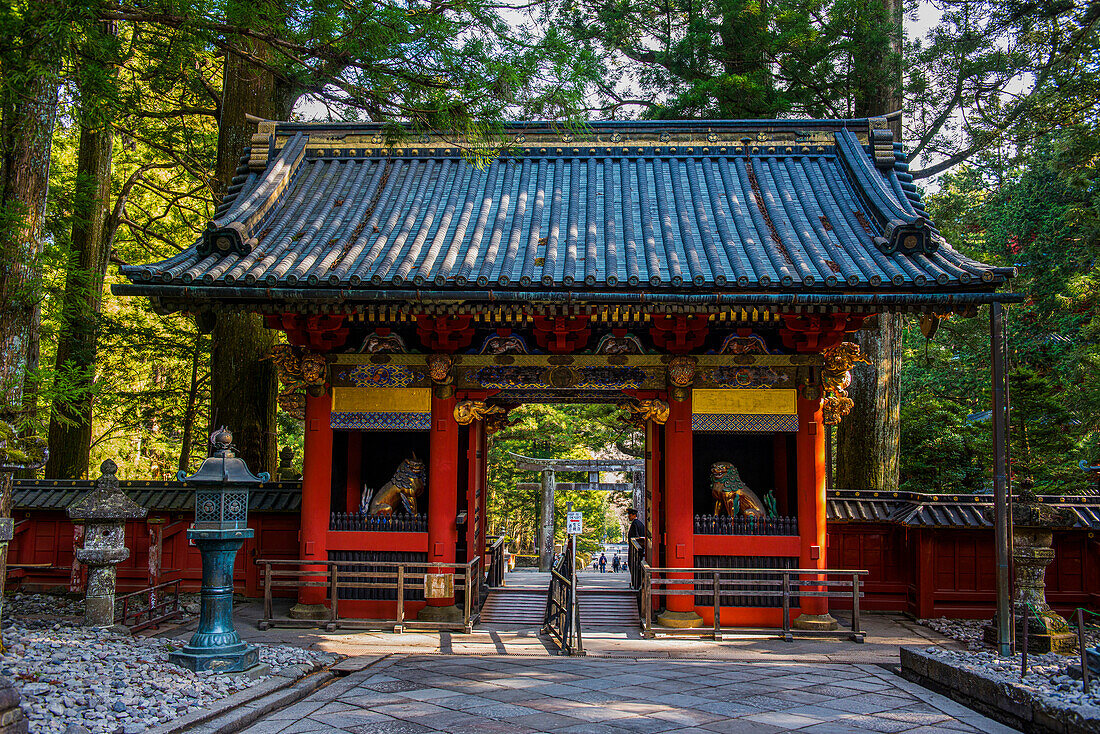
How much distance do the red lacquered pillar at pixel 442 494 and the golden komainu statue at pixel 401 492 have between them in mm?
510

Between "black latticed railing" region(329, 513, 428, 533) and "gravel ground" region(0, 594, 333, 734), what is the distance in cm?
212

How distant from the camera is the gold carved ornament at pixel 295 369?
939cm

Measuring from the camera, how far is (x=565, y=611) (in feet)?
26.6

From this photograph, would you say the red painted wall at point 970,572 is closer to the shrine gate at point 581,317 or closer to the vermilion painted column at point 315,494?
the shrine gate at point 581,317

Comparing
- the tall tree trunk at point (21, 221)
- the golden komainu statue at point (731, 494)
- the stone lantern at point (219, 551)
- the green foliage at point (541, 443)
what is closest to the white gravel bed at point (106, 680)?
the stone lantern at point (219, 551)

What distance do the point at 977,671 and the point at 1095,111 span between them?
1056cm

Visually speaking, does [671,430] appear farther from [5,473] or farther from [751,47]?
[751,47]

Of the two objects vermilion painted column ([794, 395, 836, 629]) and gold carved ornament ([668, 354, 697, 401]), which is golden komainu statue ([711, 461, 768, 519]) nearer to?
vermilion painted column ([794, 395, 836, 629])

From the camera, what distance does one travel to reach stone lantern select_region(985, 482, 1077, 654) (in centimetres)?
784

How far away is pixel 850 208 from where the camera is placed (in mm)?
10484

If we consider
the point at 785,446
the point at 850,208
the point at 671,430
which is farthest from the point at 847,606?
the point at 850,208

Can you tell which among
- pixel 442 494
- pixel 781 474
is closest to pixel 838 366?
pixel 781 474

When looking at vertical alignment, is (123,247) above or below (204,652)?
above

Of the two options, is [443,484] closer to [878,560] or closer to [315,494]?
[315,494]
